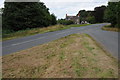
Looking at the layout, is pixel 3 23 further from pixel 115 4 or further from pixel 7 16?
pixel 115 4

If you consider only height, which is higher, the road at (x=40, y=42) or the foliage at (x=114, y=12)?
the foliage at (x=114, y=12)

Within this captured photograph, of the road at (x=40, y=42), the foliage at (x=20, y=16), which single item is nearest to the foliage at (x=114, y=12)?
the road at (x=40, y=42)

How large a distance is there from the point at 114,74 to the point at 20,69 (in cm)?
358

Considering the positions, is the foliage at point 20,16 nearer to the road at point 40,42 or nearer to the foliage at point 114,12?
the road at point 40,42

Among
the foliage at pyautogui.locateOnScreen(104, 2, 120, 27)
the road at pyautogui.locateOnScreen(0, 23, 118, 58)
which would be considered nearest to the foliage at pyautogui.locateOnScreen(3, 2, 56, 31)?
the road at pyautogui.locateOnScreen(0, 23, 118, 58)

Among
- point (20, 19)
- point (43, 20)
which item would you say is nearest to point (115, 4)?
point (43, 20)

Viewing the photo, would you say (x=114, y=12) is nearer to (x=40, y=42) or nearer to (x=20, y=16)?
(x=40, y=42)

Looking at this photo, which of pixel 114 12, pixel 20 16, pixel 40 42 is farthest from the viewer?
pixel 20 16

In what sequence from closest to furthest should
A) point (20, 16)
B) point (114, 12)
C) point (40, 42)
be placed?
point (40, 42), point (114, 12), point (20, 16)

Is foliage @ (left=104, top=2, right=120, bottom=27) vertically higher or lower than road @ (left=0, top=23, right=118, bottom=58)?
higher

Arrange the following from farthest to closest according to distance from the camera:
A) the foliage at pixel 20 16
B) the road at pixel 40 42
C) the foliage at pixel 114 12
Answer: the foliage at pixel 20 16, the foliage at pixel 114 12, the road at pixel 40 42

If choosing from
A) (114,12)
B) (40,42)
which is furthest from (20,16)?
(114,12)

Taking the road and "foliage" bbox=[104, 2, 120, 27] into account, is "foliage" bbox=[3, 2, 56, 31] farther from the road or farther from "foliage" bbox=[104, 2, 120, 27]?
"foliage" bbox=[104, 2, 120, 27]

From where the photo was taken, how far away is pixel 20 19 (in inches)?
1146
